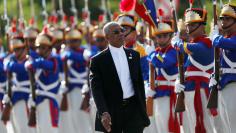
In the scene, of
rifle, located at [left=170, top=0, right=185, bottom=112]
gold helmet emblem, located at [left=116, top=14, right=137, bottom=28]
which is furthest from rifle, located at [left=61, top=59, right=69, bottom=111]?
rifle, located at [left=170, top=0, right=185, bottom=112]

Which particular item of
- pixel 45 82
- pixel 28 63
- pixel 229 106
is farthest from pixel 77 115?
pixel 229 106

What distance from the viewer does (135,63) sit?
13.1m

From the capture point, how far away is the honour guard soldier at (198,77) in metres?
15.1

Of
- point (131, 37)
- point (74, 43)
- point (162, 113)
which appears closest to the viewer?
point (162, 113)

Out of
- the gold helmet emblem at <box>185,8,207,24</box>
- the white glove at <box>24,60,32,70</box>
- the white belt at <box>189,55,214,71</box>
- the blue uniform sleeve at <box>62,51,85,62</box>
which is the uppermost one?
the gold helmet emblem at <box>185,8,207,24</box>

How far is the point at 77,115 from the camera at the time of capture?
19.8 m

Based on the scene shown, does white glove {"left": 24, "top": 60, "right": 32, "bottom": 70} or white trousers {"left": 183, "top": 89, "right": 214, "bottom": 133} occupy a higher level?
white glove {"left": 24, "top": 60, "right": 32, "bottom": 70}

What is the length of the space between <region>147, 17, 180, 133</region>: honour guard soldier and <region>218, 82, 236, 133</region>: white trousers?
1.49 metres

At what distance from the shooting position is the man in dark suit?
12.9 meters

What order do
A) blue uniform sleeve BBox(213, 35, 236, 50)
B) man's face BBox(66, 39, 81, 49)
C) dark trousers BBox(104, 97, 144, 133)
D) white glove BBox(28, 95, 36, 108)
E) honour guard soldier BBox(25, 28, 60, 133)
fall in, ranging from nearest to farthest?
dark trousers BBox(104, 97, 144, 133)
blue uniform sleeve BBox(213, 35, 236, 50)
white glove BBox(28, 95, 36, 108)
honour guard soldier BBox(25, 28, 60, 133)
man's face BBox(66, 39, 81, 49)

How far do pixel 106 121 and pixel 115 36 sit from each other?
45.1 inches

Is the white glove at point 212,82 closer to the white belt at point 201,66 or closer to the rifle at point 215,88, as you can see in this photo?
the rifle at point 215,88

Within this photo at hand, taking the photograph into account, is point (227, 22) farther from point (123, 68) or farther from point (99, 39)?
point (99, 39)

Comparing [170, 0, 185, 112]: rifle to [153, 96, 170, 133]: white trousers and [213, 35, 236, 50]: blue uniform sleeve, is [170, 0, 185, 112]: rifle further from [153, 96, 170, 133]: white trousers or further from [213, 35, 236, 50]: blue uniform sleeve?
[213, 35, 236, 50]: blue uniform sleeve
